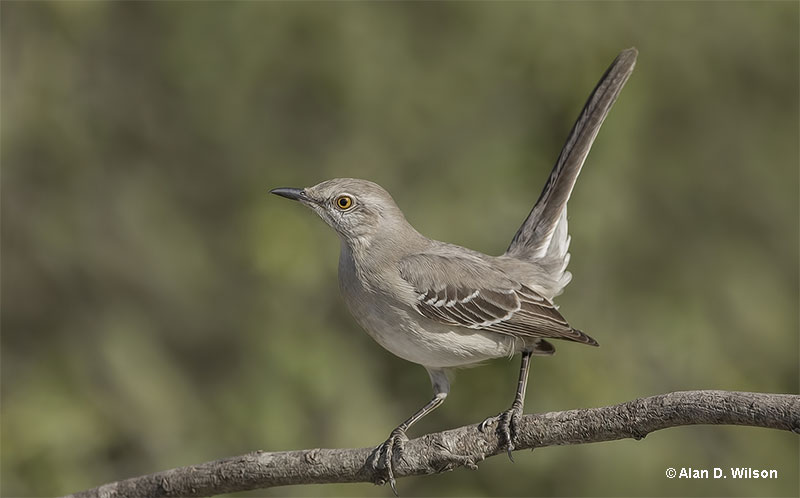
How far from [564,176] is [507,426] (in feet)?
5.65

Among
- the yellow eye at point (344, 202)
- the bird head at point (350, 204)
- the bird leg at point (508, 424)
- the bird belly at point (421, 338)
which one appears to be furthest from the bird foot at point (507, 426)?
the yellow eye at point (344, 202)

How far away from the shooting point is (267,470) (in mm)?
4023

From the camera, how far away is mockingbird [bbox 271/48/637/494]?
4.14m

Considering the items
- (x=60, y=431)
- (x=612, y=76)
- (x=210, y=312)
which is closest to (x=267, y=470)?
(x=612, y=76)

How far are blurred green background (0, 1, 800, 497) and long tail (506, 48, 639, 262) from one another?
160cm

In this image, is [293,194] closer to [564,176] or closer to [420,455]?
[420,455]

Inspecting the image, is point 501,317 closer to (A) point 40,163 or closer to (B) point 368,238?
(B) point 368,238

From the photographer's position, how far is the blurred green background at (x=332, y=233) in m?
6.88

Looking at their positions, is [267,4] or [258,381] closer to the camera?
[258,381]

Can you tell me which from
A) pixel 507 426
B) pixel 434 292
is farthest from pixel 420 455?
pixel 434 292

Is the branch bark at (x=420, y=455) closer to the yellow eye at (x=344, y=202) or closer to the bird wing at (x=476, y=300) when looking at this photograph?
the bird wing at (x=476, y=300)

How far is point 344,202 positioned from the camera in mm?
4320

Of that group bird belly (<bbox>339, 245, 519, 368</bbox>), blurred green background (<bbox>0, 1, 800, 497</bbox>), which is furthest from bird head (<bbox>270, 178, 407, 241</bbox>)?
blurred green background (<bbox>0, 1, 800, 497</bbox>)

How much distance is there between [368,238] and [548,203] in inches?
52.0
